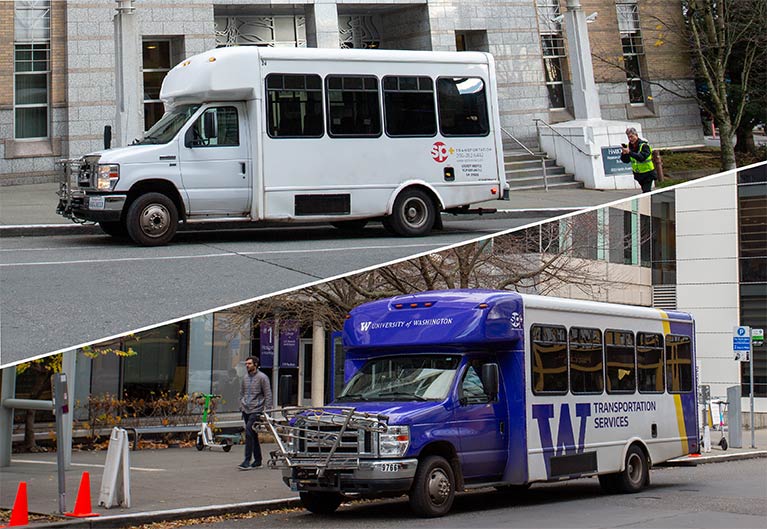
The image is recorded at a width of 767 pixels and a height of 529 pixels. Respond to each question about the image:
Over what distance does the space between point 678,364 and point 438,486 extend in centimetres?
608

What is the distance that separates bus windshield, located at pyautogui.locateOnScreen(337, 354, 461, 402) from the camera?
43.0 feet

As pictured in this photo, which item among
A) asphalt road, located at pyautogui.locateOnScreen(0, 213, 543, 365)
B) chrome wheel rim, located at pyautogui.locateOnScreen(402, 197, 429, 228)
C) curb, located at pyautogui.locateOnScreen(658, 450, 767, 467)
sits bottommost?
curb, located at pyautogui.locateOnScreen(658, 450, 767, 467)

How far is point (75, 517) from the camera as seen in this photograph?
1188 centimetres

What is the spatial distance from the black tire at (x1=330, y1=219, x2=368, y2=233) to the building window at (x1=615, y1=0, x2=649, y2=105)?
4162mm

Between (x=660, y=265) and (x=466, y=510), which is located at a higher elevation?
(x=660, y=265)

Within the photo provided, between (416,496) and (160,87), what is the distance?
698 centimetres

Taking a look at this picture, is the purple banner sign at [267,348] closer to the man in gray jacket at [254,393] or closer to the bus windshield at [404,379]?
the man in gray jacket at [254,393]

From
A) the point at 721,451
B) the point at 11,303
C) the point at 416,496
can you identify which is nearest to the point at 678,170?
the point at 416,496

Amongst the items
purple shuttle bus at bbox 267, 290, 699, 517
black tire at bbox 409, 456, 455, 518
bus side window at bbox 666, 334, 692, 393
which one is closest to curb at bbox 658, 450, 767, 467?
bus side window at bbox 666, 334, 692, 393

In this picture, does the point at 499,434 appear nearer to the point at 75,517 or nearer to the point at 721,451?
the point at 75,517

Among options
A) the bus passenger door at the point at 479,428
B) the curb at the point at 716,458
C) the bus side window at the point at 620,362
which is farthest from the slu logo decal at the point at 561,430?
the curb at the point at 716,458

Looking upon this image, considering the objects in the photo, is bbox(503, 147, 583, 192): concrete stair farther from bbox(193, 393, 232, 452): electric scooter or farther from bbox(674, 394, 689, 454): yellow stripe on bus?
bbox(193, 393, 232, 452): electric scooter

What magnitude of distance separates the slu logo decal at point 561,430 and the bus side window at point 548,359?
0.21 meters

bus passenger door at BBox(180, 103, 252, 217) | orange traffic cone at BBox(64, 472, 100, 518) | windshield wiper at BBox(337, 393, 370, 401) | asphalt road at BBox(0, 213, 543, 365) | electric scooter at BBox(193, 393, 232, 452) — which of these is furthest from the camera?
electric scooter at BBox(193, 393, 232, 452)
